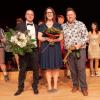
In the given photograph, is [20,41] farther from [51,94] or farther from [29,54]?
[51,94]

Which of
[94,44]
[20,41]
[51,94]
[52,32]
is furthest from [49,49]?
[94,44]

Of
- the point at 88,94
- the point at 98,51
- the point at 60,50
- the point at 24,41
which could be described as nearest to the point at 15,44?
the point at 24,41

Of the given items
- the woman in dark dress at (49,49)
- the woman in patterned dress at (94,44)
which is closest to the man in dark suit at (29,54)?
the woman in dark dress at (49,49)

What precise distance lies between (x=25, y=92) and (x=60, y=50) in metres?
0.95

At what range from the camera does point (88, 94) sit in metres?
6.77

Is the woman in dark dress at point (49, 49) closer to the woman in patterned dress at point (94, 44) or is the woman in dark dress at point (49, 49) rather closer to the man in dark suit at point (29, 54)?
the man in dark suit at point (29, 54)

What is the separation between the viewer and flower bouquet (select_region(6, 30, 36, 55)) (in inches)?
254

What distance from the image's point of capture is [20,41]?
645cm

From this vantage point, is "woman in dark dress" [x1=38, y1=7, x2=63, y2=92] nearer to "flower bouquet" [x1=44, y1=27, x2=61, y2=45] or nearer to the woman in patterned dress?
"flower bouquet" [x1=44, y1=27, x2=61, y2=45]

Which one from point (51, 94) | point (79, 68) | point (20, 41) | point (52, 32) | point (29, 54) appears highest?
point (52, 32)

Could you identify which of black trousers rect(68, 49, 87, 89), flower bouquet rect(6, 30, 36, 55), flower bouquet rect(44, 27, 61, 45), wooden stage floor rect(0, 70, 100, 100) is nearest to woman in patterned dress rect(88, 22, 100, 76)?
wooden stage floor rect(0, 70, 100, 100)

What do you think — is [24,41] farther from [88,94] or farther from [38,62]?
[88,94]

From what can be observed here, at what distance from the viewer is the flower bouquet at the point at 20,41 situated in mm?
6441

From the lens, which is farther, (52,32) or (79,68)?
(79,68)
